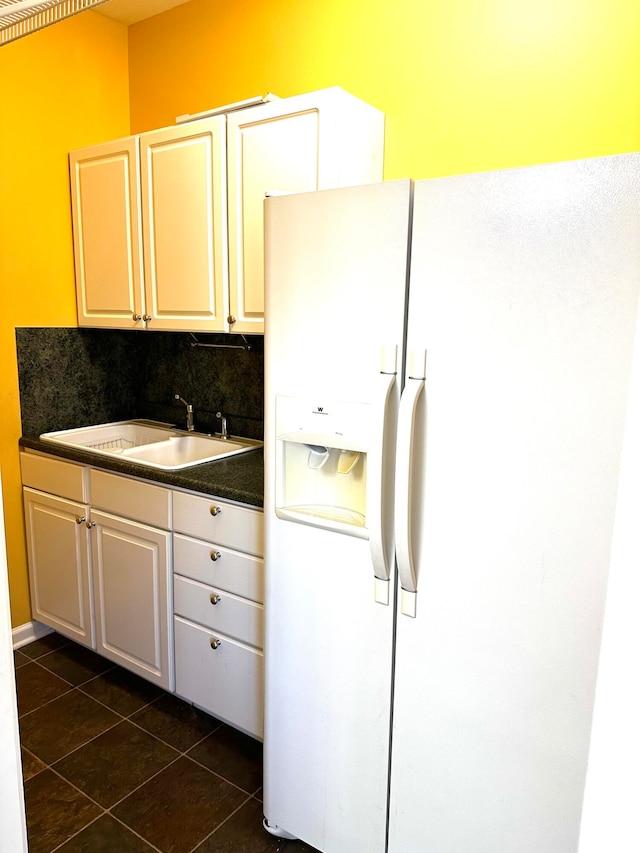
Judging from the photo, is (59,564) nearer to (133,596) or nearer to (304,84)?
(133,596)

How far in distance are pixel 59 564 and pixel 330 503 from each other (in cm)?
159

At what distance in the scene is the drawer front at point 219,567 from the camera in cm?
195

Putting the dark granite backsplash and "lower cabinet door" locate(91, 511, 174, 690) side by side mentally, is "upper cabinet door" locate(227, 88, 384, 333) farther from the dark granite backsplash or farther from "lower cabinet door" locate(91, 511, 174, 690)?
"lower cabinet door" locate(91, 511, 174, 690)

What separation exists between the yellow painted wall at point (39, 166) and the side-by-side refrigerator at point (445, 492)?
156 cm

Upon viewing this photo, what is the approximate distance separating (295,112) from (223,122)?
0.32m

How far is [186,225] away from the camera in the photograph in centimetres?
234

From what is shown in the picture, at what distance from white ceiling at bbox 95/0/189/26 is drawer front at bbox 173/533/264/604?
88.8 inches

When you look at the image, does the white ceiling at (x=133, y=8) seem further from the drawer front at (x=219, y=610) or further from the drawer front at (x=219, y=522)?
the drawer front at (x=219, y=610)

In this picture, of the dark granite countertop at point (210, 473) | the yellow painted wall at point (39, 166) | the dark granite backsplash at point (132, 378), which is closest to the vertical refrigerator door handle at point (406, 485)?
the dark granite countertop at point (210, 473)

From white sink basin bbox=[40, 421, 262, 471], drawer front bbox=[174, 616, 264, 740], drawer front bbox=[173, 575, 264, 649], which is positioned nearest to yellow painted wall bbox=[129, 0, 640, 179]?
white sink basin bbox=[40, 421, 262, 471]

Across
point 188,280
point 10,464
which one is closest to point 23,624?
point 10,464

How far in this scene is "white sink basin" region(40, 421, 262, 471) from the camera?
2.58m

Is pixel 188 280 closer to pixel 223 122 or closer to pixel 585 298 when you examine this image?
pixel 223 122

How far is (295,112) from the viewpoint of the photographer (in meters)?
1.98
